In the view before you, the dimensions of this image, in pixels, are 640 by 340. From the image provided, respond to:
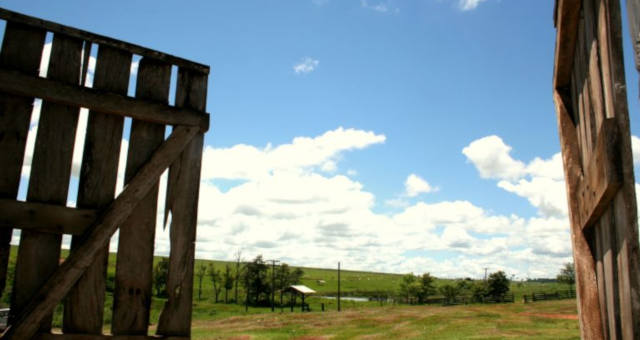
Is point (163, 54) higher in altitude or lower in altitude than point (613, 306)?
higher

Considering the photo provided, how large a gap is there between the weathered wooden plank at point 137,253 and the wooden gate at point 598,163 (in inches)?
106

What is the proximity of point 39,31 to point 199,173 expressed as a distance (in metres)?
1.42

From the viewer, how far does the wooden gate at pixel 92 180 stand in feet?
10.0

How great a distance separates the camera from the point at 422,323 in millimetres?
35875

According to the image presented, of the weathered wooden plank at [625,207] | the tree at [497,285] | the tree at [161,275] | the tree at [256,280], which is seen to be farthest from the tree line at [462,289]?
the weathered wooden plank at [625,207]

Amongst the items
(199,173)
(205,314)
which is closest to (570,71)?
(199,173)

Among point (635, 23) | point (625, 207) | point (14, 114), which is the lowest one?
point (625, 207)

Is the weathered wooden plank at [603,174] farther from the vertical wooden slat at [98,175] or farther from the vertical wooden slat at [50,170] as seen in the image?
the vertical wooden slat at [50,170]

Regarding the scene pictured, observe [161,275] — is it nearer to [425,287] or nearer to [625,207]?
[425,287]

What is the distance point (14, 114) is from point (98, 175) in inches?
25.0

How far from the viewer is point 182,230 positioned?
349cm

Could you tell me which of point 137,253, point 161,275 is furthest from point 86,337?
point 161,275

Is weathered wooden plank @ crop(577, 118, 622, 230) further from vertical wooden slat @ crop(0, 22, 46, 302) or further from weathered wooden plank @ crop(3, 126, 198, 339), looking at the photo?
vertical wooden slat @ crop(0, 22, 46, 302)

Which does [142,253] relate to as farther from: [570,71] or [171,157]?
[570,71]
